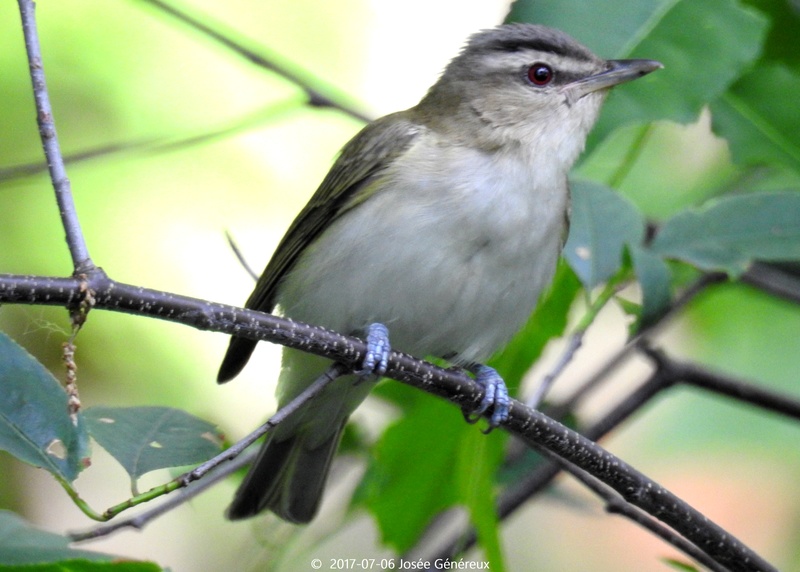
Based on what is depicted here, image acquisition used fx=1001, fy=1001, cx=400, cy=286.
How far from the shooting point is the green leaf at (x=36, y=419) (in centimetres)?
213

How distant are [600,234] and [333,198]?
982 millimetres

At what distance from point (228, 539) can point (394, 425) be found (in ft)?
6.47

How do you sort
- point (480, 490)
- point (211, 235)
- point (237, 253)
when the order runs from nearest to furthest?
point (480, 490)
point (237, 253)
point (211, 235)

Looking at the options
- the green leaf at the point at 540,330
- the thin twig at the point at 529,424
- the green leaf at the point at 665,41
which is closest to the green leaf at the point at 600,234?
the green leaf at the point at 665,41

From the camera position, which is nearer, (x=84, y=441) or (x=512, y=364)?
(x=84, y=441)

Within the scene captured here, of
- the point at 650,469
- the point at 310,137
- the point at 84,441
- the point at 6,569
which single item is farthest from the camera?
the point at 310,137

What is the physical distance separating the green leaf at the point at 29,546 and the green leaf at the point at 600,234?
1.71m

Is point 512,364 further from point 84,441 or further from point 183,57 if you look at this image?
point 183,57

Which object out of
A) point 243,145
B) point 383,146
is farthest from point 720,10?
point 243,145

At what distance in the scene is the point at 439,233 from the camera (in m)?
3.14

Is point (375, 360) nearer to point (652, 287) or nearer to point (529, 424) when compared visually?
point (529, 424)

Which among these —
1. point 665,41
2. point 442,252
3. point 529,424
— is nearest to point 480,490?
point 529,424

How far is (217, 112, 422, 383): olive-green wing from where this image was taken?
3.48 m

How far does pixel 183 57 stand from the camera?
18.3 feet
